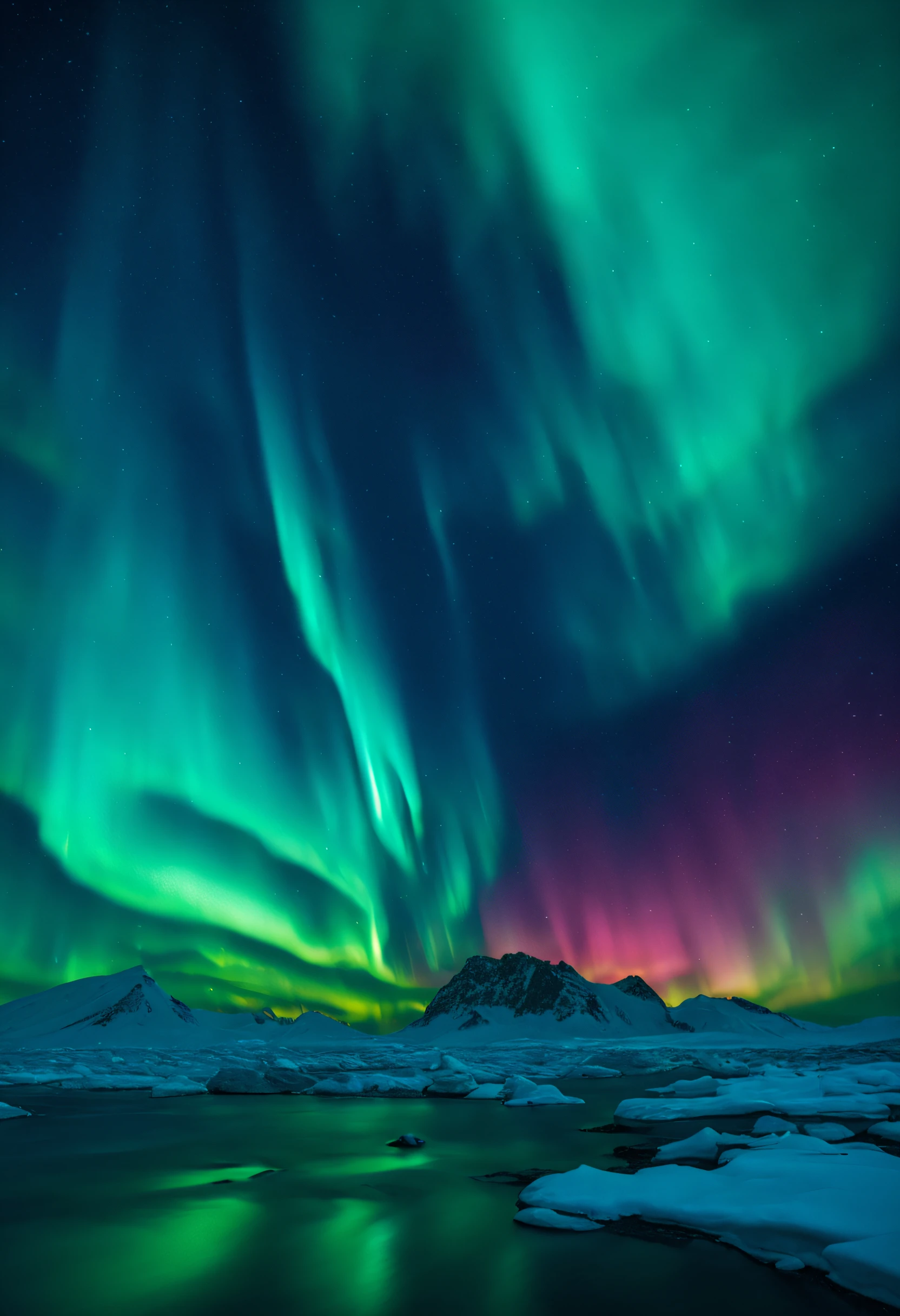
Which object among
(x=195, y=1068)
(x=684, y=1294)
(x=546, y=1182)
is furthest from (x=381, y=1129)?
(x=195, y=1068)

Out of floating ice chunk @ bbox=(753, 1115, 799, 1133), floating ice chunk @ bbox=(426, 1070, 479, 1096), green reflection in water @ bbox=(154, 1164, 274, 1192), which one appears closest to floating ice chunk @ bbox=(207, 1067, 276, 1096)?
floating ice chunk @ bbox=(426, 1070, 479, 1096)

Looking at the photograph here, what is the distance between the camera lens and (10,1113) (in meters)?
27.8

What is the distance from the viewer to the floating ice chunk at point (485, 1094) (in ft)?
123

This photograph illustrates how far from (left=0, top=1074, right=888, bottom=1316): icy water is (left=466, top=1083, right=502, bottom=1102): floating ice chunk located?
57.2ft

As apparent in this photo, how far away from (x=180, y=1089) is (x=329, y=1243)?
3822 cm

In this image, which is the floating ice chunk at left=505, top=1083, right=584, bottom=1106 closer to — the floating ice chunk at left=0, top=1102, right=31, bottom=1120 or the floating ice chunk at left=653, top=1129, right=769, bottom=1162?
the floating ice chunk at left=653, top=1129, right=769, bottom=1162

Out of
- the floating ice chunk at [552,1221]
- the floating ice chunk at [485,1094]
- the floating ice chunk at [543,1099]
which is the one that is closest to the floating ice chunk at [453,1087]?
the floating ice chunk at [485,1094]

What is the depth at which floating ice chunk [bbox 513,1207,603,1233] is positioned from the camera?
10352 millimetres

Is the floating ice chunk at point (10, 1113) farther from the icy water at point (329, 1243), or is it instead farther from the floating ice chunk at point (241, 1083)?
the floating ice chunk at point (241, 1083)

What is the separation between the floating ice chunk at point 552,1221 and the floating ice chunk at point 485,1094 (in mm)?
29075

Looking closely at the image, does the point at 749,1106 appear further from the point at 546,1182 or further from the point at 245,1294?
the point at 245,1294

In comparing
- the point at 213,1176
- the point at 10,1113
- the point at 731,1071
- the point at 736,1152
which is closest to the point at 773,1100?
the point at 736,1152

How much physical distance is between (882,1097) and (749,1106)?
846 centimetres

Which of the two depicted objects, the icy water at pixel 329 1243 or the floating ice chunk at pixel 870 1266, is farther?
the icy water at pixel 329 1243
